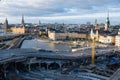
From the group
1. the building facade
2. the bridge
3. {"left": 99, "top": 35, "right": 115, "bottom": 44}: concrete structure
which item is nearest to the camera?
the bridge

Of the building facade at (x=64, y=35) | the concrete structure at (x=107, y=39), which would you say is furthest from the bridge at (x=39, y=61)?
the building facade at (x=64, y=35)

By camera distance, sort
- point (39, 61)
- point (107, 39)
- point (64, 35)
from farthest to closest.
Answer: point (64, 35) < point (107, 39) < point (39, 61)

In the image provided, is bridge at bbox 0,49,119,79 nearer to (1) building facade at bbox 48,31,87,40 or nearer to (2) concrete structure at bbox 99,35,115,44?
(2) concrete structure at bbox 99,35,115,44

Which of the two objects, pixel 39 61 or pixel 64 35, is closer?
pixel 39 61

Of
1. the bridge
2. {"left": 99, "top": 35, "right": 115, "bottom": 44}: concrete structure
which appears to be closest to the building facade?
{"left": 99, "top": 35, "right": 115, "bottom": 44}: concrete structure

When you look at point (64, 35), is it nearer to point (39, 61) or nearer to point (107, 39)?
point (107, 39)

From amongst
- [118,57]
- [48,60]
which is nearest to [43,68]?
[48,60]

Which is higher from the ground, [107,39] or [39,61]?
[107,39]

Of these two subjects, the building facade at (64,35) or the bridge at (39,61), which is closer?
the bridge at (39,61)

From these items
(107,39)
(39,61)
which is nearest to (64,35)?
(107,39)

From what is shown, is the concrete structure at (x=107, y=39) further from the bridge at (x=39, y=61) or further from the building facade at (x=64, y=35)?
the bridge at (x=39, y=61)

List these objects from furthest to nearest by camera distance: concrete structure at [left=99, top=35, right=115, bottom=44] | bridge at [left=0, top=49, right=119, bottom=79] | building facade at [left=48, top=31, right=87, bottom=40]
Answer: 1. building facade at [left=48, top=31, right=87, bottom=40]
2. concrete structure at [left=99, top=35, right=115, bottom=44]
3. bridge at [left=0, top=49, right=119, bottom=79]
